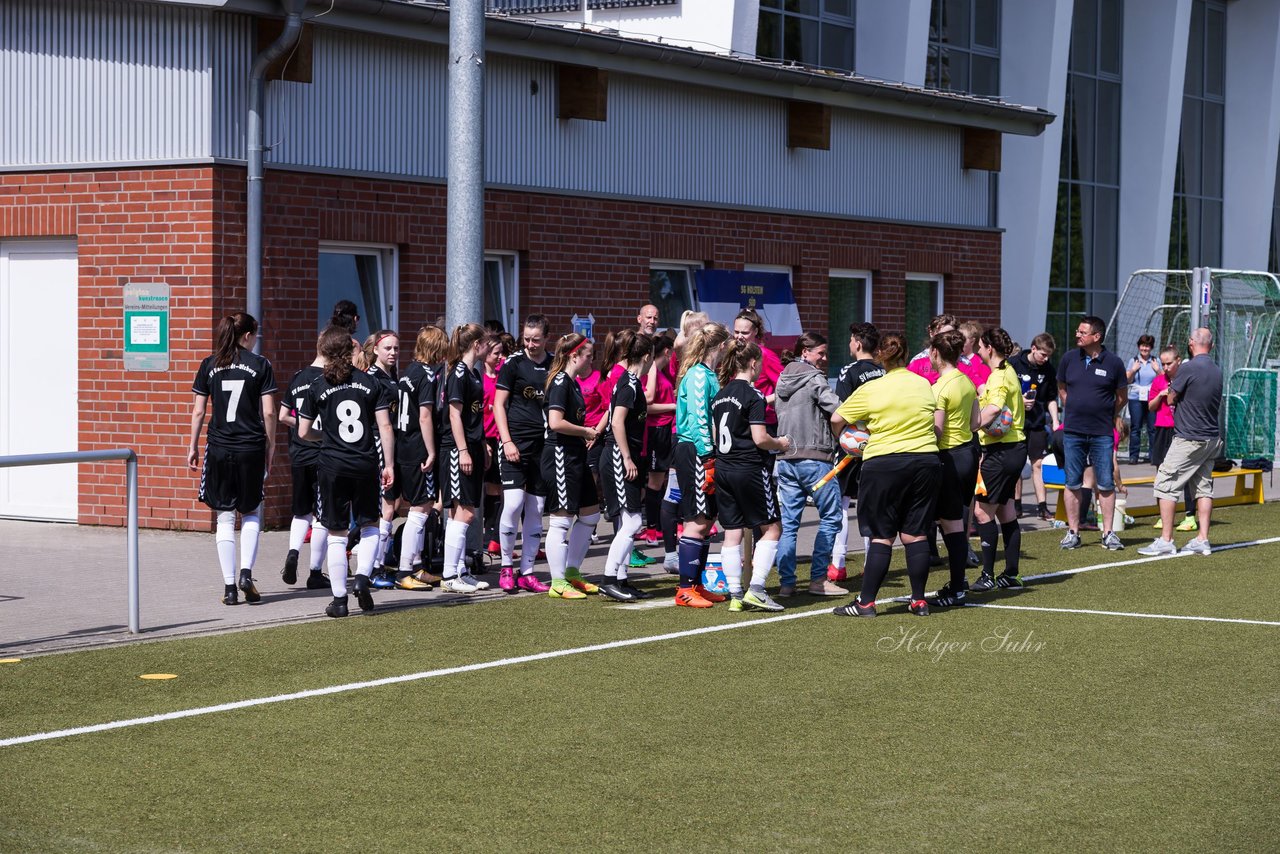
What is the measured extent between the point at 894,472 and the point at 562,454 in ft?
7.31

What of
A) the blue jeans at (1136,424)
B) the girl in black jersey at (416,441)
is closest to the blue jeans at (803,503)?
the girl in black jersey at (416,441)

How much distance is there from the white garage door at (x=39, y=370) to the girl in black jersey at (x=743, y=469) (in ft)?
23.0

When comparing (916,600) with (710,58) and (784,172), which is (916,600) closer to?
(710,58)

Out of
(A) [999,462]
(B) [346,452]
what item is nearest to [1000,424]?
(A) [999,462]

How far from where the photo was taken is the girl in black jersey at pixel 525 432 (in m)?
11.9

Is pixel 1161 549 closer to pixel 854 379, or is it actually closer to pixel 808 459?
pixel 854 379

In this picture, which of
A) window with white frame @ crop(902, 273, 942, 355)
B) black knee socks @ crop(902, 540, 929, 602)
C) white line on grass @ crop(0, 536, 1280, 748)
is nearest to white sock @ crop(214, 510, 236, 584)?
white line on grass @ crop(0, 536, 1280, 748)

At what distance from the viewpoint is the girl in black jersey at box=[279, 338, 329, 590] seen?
11.4 metres

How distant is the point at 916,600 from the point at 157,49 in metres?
8.09

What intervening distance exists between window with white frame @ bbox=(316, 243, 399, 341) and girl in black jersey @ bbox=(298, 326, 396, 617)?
15.8ft

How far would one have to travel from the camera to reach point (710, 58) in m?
18.2

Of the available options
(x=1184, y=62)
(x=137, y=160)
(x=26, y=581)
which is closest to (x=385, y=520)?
(x=26, y=581)

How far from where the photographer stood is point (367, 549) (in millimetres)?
11117

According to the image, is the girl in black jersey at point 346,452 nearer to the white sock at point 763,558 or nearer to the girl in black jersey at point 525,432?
the girl in black jersey at point 525,432
